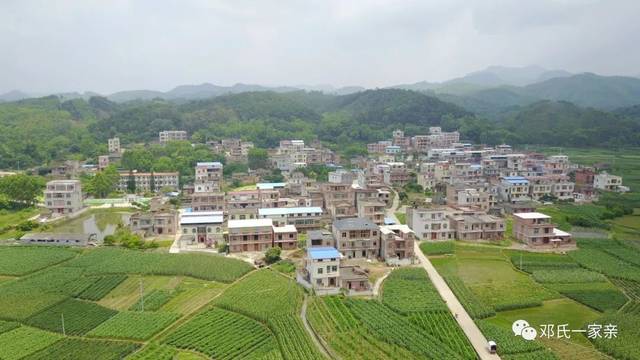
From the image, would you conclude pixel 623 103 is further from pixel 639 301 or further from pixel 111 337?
pixel 111 337

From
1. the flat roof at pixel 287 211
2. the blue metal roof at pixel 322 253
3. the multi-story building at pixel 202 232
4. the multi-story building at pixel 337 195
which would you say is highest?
the multi-story building at pixel 337 195

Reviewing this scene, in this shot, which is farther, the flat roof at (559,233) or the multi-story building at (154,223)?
the multi-story building at (154,223)

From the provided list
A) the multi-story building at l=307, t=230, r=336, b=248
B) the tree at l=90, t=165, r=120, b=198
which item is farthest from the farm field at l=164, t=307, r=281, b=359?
the tree at l=90, t=165, r=120, b=198

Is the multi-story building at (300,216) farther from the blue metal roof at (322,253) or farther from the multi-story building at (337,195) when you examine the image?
the blue metal roof at (322,253)

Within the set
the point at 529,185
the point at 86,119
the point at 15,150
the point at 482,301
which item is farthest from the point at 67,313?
the point at 86,119

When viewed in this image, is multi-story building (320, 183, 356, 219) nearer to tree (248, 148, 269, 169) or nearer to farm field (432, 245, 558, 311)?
farm field (432, 245, 558, 311)

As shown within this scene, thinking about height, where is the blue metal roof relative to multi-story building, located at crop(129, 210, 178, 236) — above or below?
above

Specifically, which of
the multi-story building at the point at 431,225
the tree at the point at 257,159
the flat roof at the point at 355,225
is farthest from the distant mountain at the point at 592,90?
the flat roof at the point at 355,225
